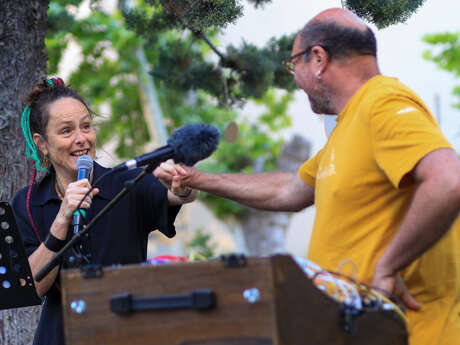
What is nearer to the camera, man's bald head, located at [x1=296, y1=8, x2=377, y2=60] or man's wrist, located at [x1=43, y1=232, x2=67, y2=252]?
man's bald head, located at [x1=296, y1=8, x2=377, y2=60]

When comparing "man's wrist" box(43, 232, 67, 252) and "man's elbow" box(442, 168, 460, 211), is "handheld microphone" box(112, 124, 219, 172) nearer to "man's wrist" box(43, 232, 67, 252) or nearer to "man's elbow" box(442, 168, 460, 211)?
"man's wrist" box(43, 232, 67, 252)

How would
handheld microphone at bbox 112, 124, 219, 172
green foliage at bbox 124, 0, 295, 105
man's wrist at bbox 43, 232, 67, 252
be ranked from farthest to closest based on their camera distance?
green foliage at bbox 124, 0, 295, 105 → man's wrist at bbox 43, 232, 67, 252 → handheld microphone at bbox 112, 124, 219, 172

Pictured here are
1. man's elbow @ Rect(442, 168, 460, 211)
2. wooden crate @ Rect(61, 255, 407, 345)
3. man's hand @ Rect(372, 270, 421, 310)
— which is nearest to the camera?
wooden crate @ Rect(61, 255, 407, 345)

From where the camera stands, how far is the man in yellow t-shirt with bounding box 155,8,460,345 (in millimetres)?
1932

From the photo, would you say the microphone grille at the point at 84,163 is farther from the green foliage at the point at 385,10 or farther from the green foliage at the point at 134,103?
the green foliage at the point at 134,103

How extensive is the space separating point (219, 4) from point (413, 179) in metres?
1.39

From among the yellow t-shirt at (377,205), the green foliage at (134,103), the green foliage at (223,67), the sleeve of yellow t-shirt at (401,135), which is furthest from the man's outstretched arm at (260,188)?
the green foliage at (134,103)

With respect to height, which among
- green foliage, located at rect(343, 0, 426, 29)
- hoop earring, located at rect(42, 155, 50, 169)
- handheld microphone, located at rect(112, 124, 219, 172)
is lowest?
handheld microphone, located at rect(112, 124, 219, 172)

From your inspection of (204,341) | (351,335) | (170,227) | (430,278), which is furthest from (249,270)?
(170,227)

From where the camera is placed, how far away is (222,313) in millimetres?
1766

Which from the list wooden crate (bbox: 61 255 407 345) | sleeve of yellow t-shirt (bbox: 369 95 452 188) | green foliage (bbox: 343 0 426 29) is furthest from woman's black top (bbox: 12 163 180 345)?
green foliage (bbox: 343 0 426 29)

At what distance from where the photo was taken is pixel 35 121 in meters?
3.11

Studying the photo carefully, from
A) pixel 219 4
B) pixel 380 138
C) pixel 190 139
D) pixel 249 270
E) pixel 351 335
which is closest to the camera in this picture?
pixel 249 270

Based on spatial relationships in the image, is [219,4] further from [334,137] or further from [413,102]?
[413,102]
